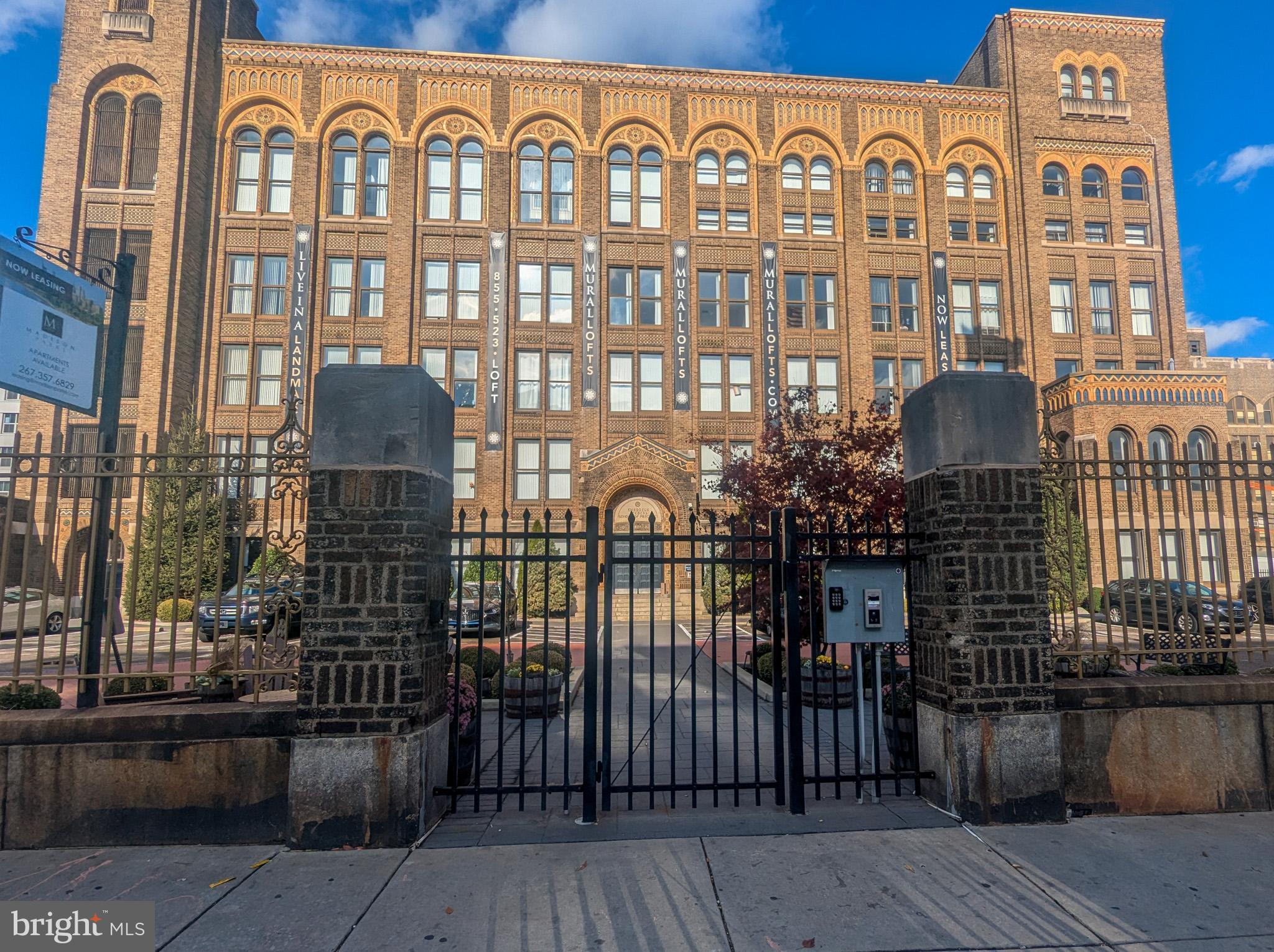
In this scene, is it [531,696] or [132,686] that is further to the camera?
[531,696]

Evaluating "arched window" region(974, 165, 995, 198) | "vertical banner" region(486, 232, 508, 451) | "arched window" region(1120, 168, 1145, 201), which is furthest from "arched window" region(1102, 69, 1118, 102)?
"vertical banner" region(486, 232, 508, 451)

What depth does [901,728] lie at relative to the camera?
6395 mm

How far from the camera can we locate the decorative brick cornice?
90.9ft

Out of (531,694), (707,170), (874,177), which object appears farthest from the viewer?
(874,177)

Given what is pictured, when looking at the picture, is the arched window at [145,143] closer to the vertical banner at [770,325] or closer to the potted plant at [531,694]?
the vertical banner at [770,325]

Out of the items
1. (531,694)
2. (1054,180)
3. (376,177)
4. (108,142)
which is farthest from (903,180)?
(108,142)

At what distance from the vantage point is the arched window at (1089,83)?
31047 mm

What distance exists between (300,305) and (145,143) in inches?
373

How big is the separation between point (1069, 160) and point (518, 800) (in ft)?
118

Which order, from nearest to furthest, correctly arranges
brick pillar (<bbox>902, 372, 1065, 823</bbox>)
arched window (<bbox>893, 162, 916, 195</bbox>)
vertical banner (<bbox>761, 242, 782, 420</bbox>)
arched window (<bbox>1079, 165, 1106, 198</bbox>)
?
brick pillar (<bbox>902, 372, 1065, 823</bbox>)
vertical banner (<bbox>761, 242, 782, 420</bbox>)
arched window (<bbox>893, 162, 916, 195</bbox>)
arched window (<bbox>1079, 165, 1106, 198</bbox>)

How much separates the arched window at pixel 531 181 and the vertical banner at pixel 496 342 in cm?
170

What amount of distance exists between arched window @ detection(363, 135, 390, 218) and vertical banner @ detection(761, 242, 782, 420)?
612 inches

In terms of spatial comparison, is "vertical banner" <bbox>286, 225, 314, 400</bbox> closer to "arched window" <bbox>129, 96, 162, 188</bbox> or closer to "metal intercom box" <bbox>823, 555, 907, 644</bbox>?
"arched window" <bbox>129, 96, 162, 188</bbox>

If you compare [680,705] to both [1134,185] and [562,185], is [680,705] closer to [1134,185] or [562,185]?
[562,185]
